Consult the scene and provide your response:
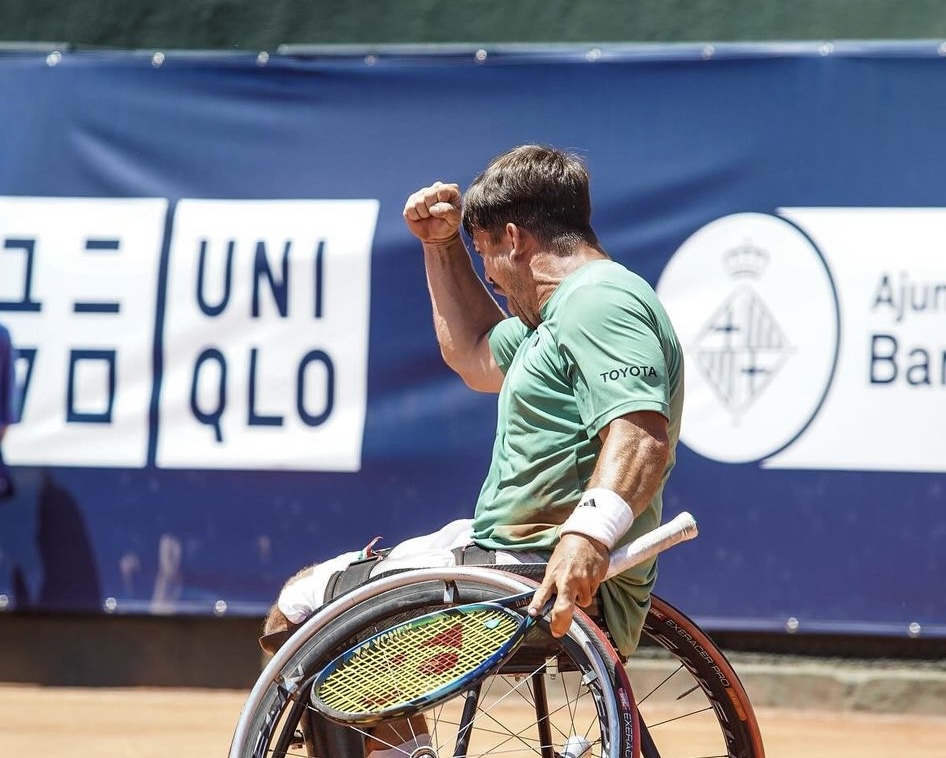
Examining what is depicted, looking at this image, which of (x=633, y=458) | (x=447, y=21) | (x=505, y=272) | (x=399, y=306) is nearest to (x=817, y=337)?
(x=399, y=306)

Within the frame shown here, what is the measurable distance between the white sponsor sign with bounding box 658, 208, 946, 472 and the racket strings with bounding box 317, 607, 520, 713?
2279mm

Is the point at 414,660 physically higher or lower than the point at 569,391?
lower

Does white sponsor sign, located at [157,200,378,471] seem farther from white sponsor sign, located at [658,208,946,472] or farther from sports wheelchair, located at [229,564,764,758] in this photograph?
sports wheelchair, located at [229,564,764,758]

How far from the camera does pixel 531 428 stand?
2.59m

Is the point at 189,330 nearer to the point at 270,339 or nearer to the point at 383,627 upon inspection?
the point at 270,339

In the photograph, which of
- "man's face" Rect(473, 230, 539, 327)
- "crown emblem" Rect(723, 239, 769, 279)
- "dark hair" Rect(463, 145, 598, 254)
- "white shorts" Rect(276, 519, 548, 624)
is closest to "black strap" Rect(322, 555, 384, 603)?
"white shorts" Rect(276, 519, 548, 624)

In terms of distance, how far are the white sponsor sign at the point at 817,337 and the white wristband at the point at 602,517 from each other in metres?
2.22

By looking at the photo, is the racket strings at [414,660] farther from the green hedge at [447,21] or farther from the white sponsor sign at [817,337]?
the green hedge at [447,21]

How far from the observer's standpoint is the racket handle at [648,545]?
7.78 feet

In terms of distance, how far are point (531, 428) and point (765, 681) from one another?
237cm

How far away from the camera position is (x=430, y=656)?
2.41 m

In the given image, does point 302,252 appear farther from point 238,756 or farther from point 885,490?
point 238,756

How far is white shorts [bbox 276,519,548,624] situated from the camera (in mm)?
2600

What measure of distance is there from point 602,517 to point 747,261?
241 centimetres
